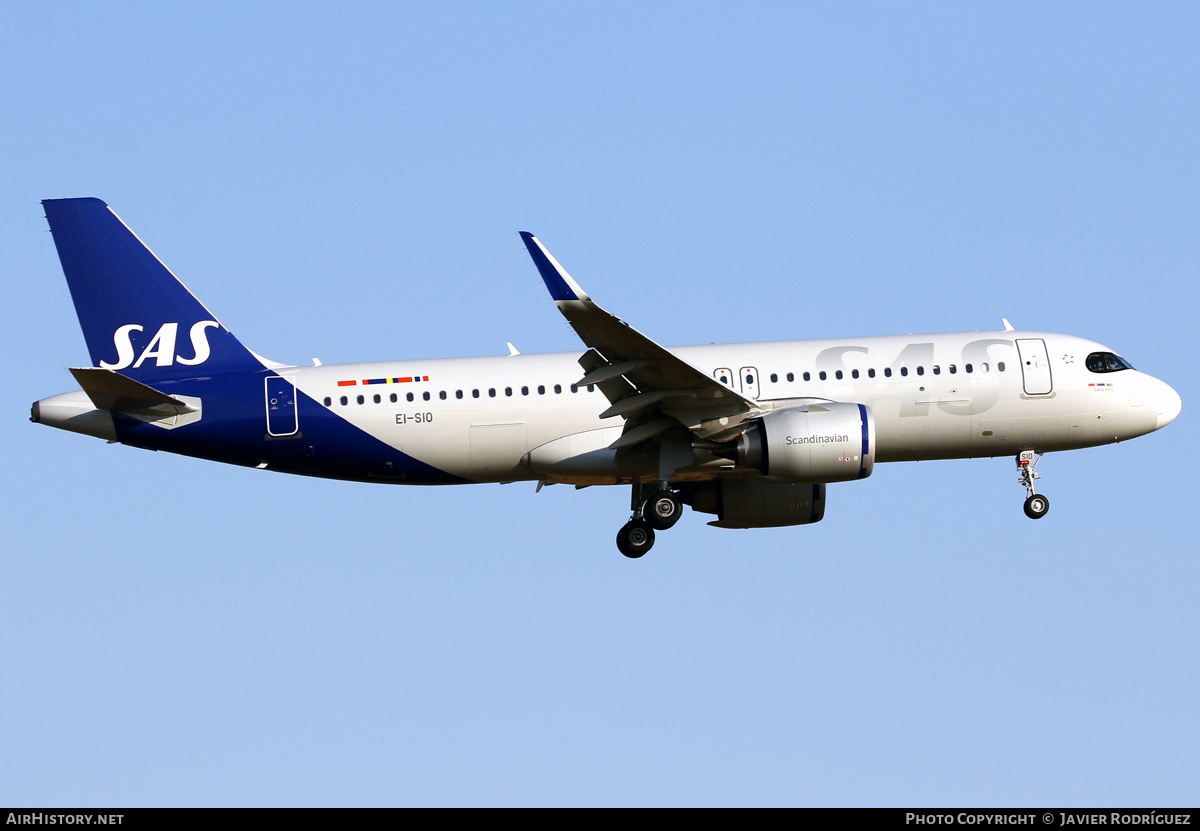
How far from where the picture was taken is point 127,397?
3259 centimetres

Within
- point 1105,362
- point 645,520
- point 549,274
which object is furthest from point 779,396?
point 1105,362

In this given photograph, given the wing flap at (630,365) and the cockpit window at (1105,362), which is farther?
the cockpit window at (1105,362)

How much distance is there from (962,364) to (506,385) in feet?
37.1

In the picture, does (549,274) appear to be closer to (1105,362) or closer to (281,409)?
(281,409)

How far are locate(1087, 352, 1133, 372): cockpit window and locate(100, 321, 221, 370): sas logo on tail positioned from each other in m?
22.4

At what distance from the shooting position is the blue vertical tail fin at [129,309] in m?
34.7

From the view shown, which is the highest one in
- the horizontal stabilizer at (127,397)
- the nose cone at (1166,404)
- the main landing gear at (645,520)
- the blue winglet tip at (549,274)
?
the blue winglet tip at (549,274)

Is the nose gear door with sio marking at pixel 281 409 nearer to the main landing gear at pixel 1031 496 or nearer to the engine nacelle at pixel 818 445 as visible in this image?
the engine nacelle at pixel 818 445

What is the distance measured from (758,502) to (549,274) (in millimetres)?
11000

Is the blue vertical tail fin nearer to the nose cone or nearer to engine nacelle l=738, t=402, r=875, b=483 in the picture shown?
engine nacelle l=738, t=402, r=875, b=483

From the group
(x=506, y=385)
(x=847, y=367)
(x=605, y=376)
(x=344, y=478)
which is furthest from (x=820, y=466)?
(x=344, y=478)

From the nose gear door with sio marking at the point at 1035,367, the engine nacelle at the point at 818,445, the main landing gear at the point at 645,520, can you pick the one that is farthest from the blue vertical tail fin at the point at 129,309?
the nose gear door with sio marking at the point at 1035,367

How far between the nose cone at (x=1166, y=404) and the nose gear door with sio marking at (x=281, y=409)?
21.9 m

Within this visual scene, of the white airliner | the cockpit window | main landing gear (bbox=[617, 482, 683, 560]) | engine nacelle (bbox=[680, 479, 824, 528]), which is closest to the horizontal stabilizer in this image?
the white airliner
